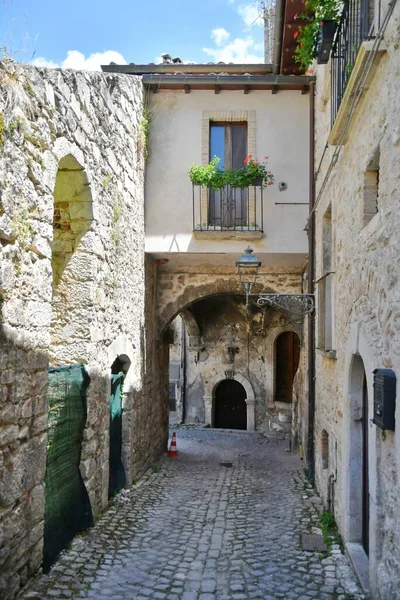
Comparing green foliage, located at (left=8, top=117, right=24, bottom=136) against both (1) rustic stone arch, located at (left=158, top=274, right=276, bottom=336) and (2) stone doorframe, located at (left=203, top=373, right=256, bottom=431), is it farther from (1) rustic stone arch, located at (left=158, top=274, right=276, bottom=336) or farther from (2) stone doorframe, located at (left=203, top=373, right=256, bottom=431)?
(2) stone doorframe, located at (left=203, top=373, right=256, bottom=431)

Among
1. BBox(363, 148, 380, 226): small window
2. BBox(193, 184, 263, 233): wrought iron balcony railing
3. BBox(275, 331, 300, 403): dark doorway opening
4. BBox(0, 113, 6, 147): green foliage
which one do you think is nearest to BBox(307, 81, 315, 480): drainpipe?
BBox(193, 184, 263, 233): wrought iron balcony railing

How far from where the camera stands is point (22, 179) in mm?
3922

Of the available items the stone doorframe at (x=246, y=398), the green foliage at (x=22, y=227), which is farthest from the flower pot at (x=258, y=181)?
the stone doorframe at (x=246, y=398)

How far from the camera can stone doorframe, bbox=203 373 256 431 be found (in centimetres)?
1625

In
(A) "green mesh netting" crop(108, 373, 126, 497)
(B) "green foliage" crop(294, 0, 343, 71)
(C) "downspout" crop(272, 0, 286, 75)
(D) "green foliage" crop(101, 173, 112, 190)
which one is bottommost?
(A) "green mesh netting" crop(108, 373, 126, 497)

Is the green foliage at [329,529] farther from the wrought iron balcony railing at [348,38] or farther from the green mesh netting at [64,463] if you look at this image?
the wrought iron balcony railing at [348,38]

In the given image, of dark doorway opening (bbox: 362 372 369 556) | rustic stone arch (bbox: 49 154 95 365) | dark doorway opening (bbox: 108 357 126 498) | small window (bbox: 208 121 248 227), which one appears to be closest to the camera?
dark doorway opening (bbox: 362 372 369 556)

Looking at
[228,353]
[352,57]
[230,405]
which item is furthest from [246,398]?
[352,57]

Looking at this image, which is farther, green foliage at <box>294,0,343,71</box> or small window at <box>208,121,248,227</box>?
small window at <box>208,121,248,227</box>

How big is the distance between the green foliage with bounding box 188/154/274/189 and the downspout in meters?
1.90

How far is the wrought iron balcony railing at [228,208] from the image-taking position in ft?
28.9

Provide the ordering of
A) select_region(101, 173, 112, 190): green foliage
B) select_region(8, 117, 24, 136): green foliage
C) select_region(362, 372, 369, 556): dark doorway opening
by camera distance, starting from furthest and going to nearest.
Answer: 1. select_region(101, 173, 112, 190): green foliage
2. select_region(362, 372, 369, 556): dark doorway opening
3. select_region(8, 117, 24, 136): green foliage

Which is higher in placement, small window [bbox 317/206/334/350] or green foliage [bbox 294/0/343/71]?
green foliage [bbox 294/0/343/71]

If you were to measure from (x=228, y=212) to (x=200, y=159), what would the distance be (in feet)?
3.26
